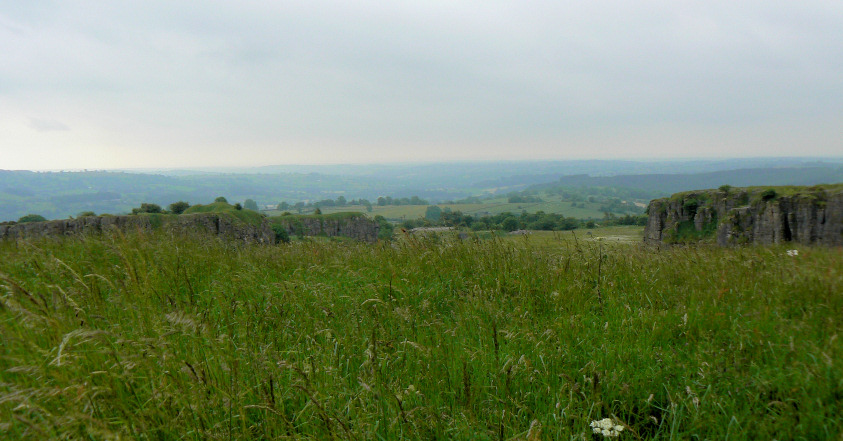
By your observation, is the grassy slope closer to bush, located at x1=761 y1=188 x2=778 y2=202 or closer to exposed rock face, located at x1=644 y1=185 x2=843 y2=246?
exposed rock face, located at x1=644 y1=185 x2=843 y2=246

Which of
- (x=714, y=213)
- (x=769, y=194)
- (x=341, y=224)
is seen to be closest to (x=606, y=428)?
(x=769, y=194)

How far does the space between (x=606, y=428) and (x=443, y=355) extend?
143cm

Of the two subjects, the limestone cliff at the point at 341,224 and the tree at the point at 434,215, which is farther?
the limestone cliff at the point at 341,224

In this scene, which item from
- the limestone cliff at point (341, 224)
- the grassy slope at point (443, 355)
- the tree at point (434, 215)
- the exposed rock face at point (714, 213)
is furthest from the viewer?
the limestone cliff at point (341, 224)

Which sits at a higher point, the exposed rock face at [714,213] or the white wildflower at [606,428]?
the white wildflower at [606,428]

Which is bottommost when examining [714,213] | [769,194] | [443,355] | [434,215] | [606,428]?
[714,213]

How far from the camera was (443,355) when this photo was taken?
3664 mm

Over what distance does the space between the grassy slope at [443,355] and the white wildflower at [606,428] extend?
0.08 m

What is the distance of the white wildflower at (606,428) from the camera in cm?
269

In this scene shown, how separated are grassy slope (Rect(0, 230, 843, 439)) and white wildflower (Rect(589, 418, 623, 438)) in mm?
81

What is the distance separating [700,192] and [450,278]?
143 metres

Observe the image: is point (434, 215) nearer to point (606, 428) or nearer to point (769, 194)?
point (769, 194)

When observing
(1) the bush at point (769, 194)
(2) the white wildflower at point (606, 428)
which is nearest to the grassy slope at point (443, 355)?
(2) the white wildflower at point (606, 428)

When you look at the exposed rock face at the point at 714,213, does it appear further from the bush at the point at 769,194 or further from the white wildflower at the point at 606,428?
the white wildflower at the point at 606,428
